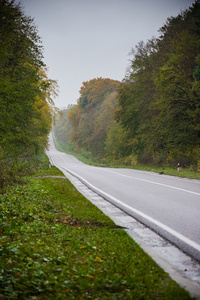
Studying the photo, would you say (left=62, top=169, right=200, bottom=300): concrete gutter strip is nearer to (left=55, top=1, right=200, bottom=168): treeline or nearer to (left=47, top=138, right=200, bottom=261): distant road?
(left=47, top=138, right=200, bottom=261): distant road

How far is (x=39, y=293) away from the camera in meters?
2.63

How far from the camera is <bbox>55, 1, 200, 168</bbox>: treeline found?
16.7m

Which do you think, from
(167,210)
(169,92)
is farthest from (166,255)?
(169,92)

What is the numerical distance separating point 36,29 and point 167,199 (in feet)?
36.3

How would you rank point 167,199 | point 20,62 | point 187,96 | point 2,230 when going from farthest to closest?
point 187,96 → point 20,62 → point 167,199 → point 2,230

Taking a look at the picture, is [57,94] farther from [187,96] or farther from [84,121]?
[84,121]

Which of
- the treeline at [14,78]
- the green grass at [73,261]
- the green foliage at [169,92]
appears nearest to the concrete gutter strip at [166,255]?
the green grass at [73,261]

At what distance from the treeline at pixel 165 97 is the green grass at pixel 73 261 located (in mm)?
13304

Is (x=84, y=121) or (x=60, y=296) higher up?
(x=84, y=121)

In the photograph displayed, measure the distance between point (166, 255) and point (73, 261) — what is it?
1.49 metres

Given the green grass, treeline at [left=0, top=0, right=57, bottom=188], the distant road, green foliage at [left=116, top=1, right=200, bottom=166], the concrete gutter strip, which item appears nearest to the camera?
the green grass

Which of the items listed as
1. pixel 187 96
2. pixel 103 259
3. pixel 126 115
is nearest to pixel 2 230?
pixel 103 259

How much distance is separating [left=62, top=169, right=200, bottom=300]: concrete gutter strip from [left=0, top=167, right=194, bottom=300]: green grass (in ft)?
0.49

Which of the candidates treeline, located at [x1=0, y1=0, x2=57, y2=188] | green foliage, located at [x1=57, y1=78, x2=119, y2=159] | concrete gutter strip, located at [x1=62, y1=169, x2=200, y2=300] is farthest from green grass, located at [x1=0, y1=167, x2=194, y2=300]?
green foliage, located at [x1=57, y1=78, x2=119, y2=159]
